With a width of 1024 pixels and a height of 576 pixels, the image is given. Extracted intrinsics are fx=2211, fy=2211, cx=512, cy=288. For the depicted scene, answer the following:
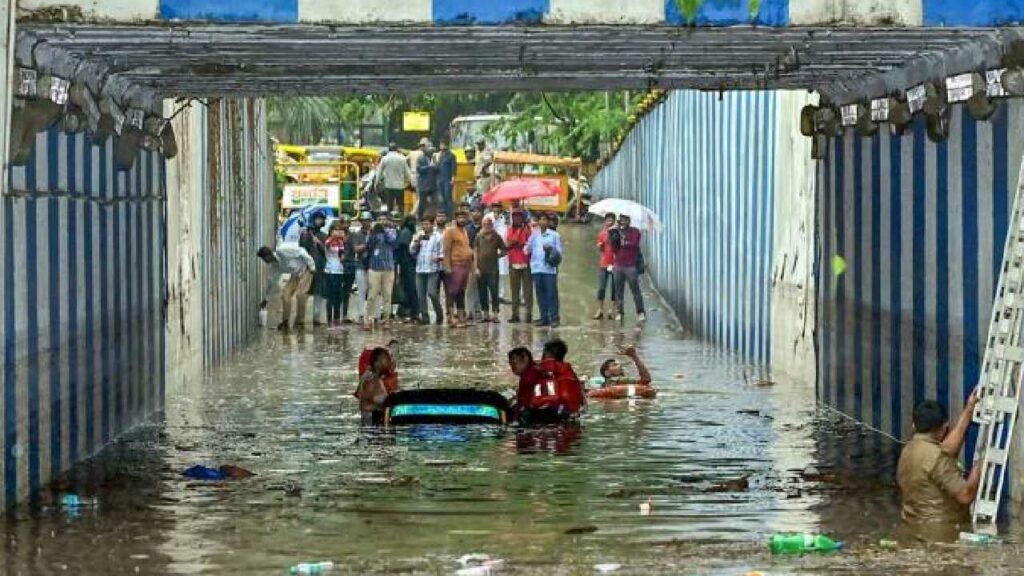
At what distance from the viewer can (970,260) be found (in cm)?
1609

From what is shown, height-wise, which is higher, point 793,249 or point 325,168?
point 325,168

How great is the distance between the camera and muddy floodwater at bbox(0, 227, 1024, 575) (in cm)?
1284

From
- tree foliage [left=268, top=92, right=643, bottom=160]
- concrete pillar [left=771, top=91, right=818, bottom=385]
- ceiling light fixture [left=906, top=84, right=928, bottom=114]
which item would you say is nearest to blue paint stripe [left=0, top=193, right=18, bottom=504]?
ceiling light fixture [left=906, top=84, right=928, bottom=114]

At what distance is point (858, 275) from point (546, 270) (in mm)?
14967

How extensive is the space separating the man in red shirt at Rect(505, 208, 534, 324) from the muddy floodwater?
11476 millimetres

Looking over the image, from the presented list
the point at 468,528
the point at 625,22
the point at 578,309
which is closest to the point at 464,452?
the point at 468,528

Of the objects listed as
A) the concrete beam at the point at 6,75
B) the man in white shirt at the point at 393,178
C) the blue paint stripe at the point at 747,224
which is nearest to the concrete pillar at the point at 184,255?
the blue paint stripe at the point at 747,224

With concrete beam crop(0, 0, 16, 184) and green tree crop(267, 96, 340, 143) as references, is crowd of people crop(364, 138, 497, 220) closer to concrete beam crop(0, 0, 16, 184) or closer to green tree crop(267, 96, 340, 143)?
green tree crop(267, 96, 340, 143)

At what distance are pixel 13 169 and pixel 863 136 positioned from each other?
8360 millimetres

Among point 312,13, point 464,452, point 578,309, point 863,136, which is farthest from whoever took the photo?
point 578,309

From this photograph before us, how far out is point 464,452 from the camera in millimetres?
18438

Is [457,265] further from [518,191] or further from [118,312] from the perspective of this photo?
[118,312]

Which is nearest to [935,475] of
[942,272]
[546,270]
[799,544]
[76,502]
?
[799,544]

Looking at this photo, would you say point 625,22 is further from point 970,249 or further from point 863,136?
point 863,136
